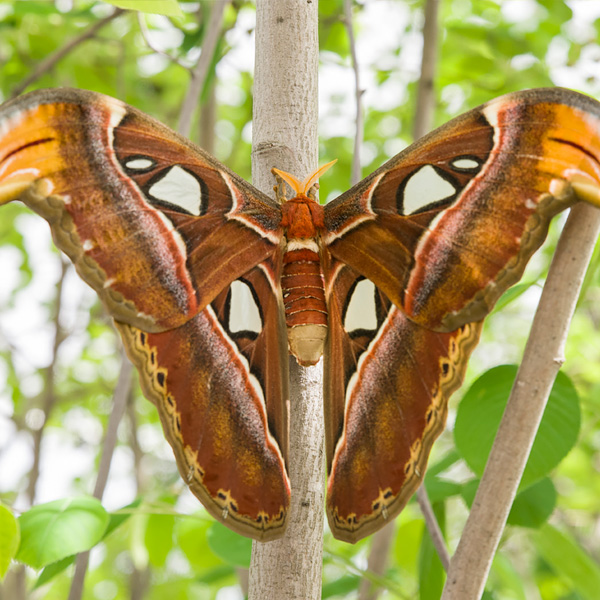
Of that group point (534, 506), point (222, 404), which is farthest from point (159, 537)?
point (534, 506)

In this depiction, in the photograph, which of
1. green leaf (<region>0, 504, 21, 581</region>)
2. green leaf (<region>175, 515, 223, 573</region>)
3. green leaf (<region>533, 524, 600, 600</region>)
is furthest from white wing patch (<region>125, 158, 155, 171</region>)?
green leaf (<region>175, 515, 223, 573</region>)

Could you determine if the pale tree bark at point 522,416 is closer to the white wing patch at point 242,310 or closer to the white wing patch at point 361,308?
the white wing patch at point 361,308

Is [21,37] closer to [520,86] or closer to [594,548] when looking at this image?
[520,86]

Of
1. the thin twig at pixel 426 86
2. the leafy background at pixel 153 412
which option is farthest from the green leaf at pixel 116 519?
the thin twig at pixel 426 86

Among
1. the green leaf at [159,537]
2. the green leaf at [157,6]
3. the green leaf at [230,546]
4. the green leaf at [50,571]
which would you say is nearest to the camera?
the green leaf at [157,6]

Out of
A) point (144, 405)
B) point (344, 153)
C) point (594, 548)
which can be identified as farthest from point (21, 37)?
point (594, 548)

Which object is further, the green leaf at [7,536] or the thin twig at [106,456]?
the thin twig at [106,456]
